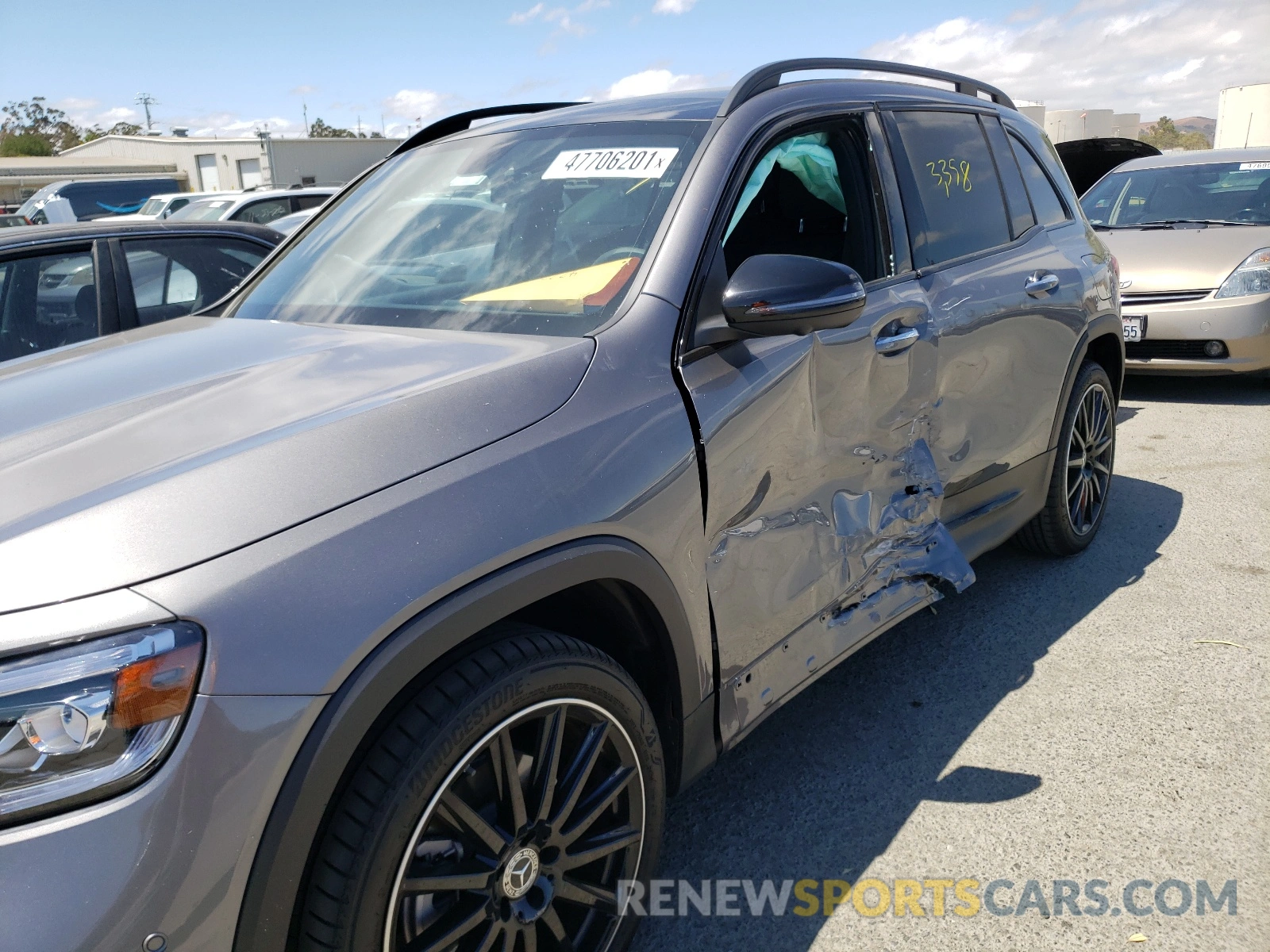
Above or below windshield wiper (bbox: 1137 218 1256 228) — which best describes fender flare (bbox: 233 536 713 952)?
below

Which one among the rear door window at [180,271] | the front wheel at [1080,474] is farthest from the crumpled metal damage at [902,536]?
the rear door window at [180,271]

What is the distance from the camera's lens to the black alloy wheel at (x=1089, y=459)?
4.16 meters

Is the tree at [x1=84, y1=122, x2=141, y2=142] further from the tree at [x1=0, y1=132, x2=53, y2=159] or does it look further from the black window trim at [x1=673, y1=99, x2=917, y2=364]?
the black window trim at [x1=673, y1=99, x2=917, y2=364]

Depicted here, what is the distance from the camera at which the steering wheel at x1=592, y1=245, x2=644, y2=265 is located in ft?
7.45

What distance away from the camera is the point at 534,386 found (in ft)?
6.17

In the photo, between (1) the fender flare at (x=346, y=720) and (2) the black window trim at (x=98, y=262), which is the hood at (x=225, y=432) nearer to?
(1) the fender flare at (x=346, y=720)

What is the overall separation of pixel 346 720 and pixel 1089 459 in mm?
3716

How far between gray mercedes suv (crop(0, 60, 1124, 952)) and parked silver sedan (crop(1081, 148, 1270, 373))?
4241 millimetres

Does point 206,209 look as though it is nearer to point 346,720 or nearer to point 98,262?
point 98,262

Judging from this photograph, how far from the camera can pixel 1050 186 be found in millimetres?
4148

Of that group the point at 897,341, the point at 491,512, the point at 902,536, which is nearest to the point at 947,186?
the point at 897,341

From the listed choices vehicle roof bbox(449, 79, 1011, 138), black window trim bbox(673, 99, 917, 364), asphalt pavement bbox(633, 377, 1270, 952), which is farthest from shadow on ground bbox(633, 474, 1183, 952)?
vehicle roof bbox(449, 79, 1011, 138)

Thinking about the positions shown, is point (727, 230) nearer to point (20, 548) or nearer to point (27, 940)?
point (20, 548)

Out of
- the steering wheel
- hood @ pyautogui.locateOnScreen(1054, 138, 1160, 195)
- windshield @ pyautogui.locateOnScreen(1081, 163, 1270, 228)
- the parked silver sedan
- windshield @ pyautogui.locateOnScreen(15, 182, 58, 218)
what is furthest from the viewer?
windshield @ pyautogui.locateOnScreen(15, 182, 58, 218)
